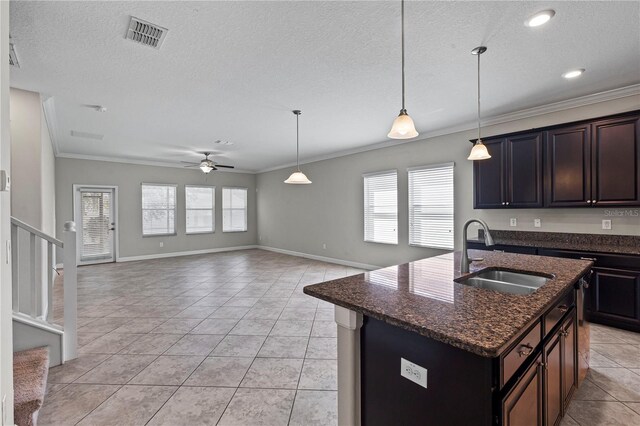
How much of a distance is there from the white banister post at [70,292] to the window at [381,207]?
4954 millimetres

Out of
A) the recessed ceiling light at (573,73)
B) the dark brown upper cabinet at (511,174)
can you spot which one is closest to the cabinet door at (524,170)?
the dark brown upper cabinet at (511,174)

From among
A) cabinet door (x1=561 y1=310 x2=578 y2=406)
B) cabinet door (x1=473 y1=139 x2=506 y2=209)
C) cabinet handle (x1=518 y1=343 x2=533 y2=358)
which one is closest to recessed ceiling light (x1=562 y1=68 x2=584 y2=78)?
cabinet door (x1=473 y1=139 x2=506 y2=209)

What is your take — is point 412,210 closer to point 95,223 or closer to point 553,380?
point 553,380

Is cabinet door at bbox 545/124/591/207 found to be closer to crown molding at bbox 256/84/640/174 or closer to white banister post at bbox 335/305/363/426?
crown molding at bbox 256/84/640/174

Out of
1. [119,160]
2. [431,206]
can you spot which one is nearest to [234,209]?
[119,160]

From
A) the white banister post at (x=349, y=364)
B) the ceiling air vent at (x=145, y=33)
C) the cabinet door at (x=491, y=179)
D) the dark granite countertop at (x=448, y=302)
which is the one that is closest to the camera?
the dark granite countertop at (x=448, y=302)

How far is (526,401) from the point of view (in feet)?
4.05

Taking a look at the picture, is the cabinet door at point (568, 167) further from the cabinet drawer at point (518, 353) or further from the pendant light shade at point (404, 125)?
the cabinet drawer at point (518, 353)

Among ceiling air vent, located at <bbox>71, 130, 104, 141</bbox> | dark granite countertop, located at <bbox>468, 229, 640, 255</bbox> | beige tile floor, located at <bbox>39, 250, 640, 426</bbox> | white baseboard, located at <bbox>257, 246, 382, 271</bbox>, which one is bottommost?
beige tile floor, located at <bbox>39, 250, 640, 426</bbox>

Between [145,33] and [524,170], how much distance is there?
4.47 m

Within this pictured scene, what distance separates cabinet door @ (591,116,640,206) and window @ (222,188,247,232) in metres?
8.73

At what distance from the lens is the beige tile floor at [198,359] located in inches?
78.8

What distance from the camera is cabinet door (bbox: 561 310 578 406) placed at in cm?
174

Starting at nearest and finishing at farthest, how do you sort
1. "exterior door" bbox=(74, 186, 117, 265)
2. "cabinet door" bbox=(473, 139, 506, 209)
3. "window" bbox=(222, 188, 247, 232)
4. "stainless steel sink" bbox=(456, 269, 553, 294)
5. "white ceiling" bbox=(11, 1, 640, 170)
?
"stainless steel sink" bbox=(456, 269, 553, 294), "white ceiling" bbox=(11, 1, 640, 170), "cabinet door" bbox=(473, 139, 506, 209), "exterior door" bbox=(74, 186, 117, 265), "window" bbox=(222, 188, 247, 232)
